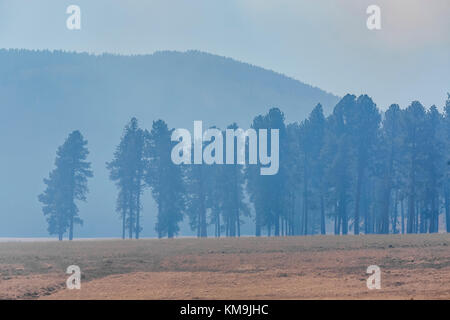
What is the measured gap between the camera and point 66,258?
51.3m

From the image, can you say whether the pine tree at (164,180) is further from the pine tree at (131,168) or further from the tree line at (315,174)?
the pine tree at (131,168)

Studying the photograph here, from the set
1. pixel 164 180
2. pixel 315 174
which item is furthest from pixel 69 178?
pixel 315 174

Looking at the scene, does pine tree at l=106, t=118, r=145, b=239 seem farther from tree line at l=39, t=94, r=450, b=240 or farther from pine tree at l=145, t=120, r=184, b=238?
pine tree at l=145, t=120, r=184, b=238

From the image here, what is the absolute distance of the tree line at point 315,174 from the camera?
81188 millimetres

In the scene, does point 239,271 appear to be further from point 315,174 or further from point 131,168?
point 131,168

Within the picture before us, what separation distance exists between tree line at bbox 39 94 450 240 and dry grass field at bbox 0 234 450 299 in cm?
2280

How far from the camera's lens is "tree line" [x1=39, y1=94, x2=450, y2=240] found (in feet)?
266

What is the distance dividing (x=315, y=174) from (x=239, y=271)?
4841cm

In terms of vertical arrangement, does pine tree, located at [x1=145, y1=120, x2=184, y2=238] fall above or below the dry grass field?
above

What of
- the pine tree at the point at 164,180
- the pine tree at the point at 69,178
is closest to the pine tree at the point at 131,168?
the pine tree at the point at 164,180

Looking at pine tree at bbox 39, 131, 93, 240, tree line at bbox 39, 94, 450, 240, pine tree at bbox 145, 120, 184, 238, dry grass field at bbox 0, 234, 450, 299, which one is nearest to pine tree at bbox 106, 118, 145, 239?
tree line at bbox 39, 94, 450, 240

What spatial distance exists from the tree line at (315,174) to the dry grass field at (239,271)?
22.8 m
